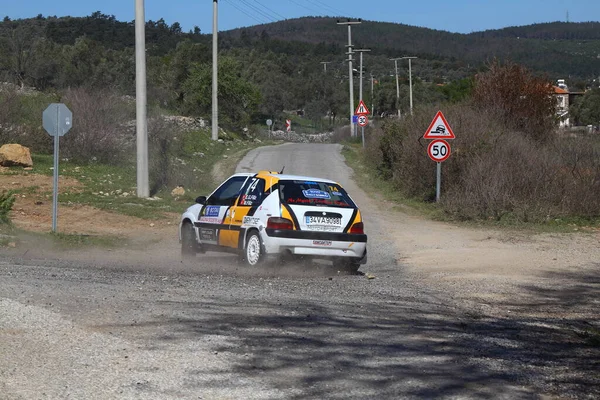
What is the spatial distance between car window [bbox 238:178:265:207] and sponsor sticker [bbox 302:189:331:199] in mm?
672

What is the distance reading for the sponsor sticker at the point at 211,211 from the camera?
589 inches

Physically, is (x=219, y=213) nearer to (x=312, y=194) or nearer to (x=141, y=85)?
(x=312, y=194)

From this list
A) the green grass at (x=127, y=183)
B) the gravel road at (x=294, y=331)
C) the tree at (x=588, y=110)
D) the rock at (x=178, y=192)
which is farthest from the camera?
the tree at (x=588, y=110)

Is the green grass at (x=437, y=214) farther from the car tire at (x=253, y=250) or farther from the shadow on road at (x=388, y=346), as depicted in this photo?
the shadow on road at (x=388, y=346)

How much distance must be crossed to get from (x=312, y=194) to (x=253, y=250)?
4.08ft

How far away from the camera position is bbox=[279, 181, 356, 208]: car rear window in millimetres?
13680

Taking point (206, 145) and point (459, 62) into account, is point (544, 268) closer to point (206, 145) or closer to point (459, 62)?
point (206, 145)

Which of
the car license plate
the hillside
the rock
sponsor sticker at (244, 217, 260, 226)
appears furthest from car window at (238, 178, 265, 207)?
the hillside

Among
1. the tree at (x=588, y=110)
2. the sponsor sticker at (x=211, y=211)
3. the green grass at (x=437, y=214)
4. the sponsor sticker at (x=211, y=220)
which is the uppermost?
the tree at (x=588, y=110)

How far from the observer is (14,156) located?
29.3m

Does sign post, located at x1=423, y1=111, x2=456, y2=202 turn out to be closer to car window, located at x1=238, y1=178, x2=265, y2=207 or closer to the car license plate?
car window, located at x1=238, y1=178, x2=265, y2=207

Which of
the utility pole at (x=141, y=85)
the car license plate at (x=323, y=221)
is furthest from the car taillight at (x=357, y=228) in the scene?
the utility pole at (x=141, y=85)

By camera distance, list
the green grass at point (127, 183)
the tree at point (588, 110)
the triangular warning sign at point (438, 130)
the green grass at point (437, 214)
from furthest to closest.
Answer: the tree at point (588, 110)
the green grass at point (127, 183)
the triangular warning sign at point (438, 130)
the green grass at point (437, 214)

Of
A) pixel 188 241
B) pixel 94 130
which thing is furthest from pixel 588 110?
pixel 188 241
